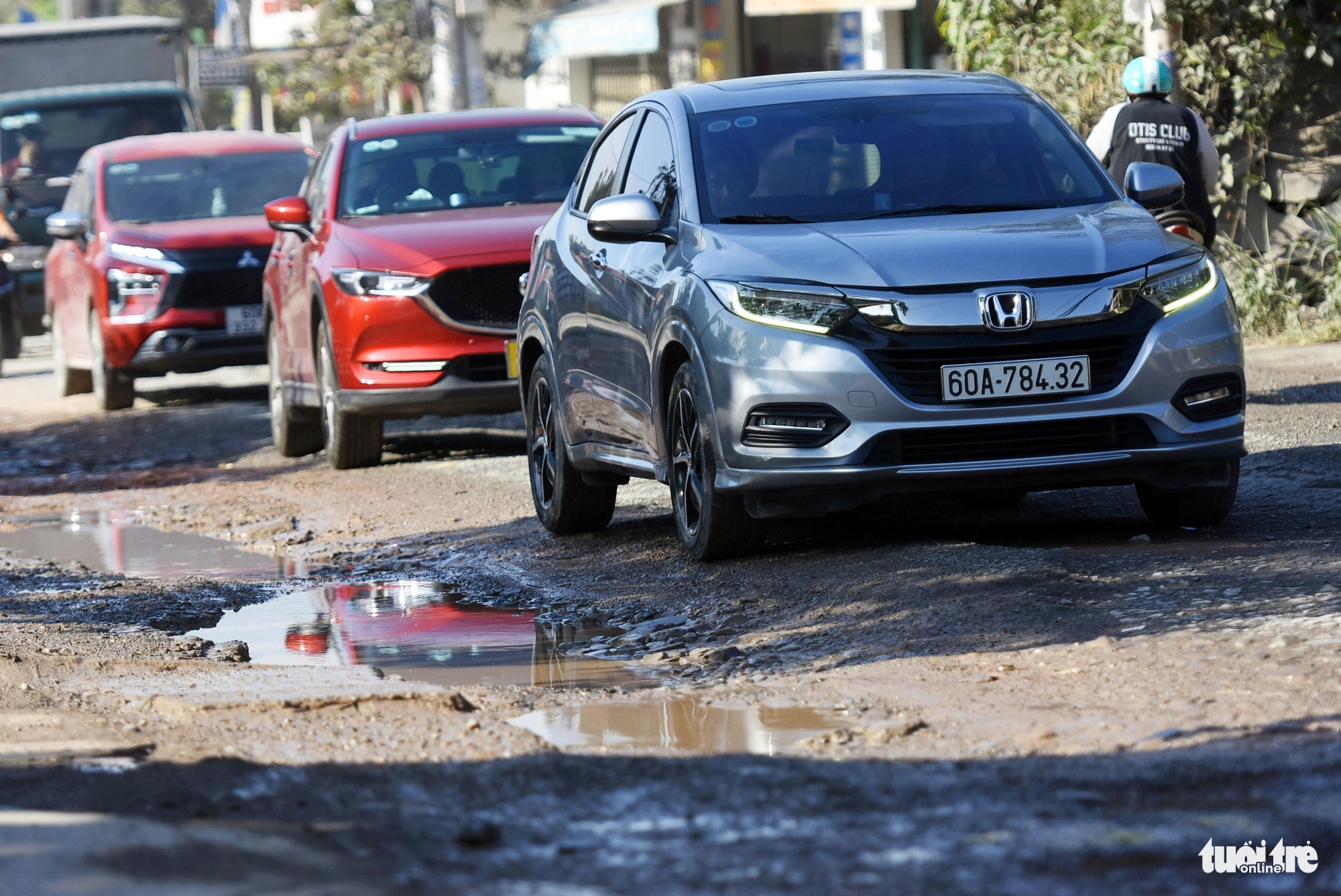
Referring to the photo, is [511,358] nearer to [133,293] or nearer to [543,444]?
[543,444]

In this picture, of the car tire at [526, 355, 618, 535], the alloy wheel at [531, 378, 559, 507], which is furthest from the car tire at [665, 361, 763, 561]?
the alloy wheel at [531, 378, 559, 507]

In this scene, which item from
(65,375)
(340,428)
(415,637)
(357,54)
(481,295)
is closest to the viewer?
(415,637)

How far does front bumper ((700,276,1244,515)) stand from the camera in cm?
637

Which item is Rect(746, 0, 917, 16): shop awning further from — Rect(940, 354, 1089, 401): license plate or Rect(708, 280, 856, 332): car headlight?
Rect(940, 354, 1089, 401): license plate

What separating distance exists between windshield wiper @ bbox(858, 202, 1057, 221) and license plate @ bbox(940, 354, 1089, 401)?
2.83 feet

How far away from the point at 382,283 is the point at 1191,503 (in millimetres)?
4997

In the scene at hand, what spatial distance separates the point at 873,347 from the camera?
6.35m

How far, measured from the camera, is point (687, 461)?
7.04 metres

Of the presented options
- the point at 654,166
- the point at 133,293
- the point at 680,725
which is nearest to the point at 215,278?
the point at 133,293

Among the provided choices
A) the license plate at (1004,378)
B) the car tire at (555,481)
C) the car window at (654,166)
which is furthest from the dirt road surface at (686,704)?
the car window at (654,166)

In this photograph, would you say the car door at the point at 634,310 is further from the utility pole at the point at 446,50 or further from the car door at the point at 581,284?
the utility pole at the point at 446,50

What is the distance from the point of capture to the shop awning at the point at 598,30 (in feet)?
87.9

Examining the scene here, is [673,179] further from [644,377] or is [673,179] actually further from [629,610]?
[629,610]

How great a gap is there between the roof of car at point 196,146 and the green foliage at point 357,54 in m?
20.1
